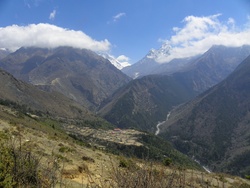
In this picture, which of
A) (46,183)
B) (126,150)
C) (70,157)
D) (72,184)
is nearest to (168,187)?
(46,183)

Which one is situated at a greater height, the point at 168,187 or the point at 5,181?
the point at 168,187

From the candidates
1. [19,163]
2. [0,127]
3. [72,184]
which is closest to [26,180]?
[19,163]

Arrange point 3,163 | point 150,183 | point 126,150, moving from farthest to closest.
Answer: point 126,150, point 3,163, point 150,183

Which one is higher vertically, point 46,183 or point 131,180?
point 131,180

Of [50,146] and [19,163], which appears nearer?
[19,163]

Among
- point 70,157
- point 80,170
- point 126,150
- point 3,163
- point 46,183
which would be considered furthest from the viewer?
point 126,150

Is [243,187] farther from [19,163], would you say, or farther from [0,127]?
[0,127]

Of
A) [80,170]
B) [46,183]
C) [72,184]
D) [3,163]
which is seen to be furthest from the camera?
[80,170]

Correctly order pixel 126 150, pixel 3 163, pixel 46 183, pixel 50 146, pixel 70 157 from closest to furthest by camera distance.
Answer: pixel 46 183, pixel 3 163, pixel 70 157, pixel 50 146, pixel 126 150

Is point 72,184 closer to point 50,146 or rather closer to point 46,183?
point 46,183
